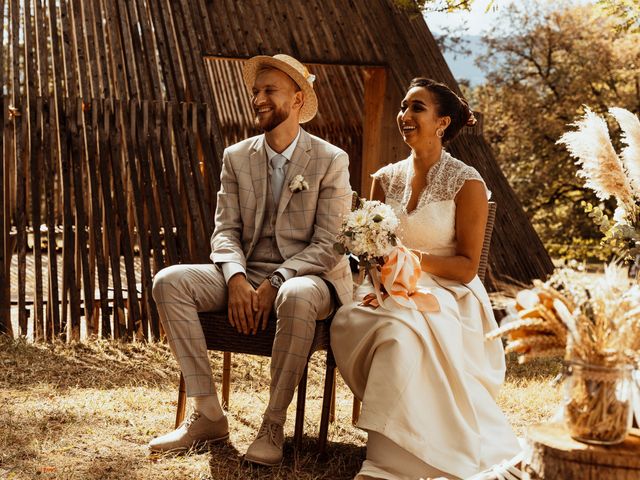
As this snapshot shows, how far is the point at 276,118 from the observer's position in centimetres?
416

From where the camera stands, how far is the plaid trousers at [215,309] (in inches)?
146

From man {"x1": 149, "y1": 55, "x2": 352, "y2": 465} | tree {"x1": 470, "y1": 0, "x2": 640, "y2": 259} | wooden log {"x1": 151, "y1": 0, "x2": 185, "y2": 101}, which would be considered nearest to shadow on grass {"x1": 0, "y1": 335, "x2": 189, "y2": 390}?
man {"x1": 149, "y1": 55, "x2": 352, "y2": 465}

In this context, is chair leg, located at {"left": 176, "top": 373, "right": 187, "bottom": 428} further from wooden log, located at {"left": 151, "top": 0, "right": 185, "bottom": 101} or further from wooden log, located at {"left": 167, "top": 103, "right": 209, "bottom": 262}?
wooden log, located at {"left": 151, "top": 0, "right": 185, "bottom": 101}

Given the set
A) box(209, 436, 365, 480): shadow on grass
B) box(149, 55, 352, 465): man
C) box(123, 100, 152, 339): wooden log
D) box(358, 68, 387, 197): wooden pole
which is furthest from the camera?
box(358, 68, 387, 197): wooden pole

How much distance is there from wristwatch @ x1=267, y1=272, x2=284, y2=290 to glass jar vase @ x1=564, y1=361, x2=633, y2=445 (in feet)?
5.84

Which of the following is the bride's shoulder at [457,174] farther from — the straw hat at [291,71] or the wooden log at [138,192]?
the wooden log at [138,192]

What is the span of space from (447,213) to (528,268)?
14.9ft

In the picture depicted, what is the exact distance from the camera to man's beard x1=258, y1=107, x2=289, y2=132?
4.16 m

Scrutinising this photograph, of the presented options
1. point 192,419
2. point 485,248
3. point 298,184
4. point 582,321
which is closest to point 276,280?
point 298,184

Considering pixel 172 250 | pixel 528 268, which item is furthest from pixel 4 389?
pixel 528 268

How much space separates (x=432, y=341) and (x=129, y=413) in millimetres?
1736

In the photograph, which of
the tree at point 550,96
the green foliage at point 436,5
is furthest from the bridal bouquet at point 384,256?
the tree at point 550,96

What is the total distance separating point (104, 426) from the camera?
423 cm

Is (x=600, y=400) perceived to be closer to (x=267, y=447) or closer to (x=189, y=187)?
(x=267, y=447)
